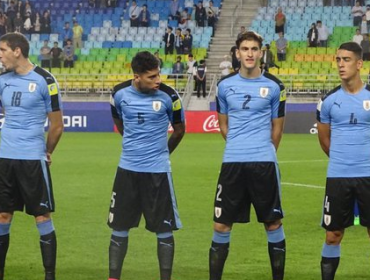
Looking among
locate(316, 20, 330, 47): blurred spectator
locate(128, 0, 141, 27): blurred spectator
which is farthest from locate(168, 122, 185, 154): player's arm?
locate(128, 0, 141, 27): blurred spectator

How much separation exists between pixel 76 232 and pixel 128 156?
3.74 metres

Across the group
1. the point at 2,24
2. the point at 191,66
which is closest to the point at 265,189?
the point at 191,66

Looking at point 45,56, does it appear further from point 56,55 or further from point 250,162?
point 250,162

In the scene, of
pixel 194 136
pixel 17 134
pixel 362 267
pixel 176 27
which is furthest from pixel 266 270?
A: pixel 176 27

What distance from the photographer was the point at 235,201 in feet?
28.3

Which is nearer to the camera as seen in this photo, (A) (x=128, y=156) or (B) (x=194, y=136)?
(A) (x=128, y=156)

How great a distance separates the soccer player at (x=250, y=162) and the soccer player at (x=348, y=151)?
51 cm

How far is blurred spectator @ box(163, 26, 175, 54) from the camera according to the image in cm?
3584

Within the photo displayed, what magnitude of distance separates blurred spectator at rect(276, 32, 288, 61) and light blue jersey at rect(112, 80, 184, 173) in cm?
2619

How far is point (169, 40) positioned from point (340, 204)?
28077 mm

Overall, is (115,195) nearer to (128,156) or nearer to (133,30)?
(128,156)

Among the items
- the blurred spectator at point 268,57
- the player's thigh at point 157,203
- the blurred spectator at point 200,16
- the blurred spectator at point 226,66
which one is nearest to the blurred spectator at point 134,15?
the blurred spectator at point 200,16

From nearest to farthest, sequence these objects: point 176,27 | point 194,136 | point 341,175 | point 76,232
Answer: point 341,175 < point 76,232 < point 194,136 < point 176,27

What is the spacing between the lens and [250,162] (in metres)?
8.60
